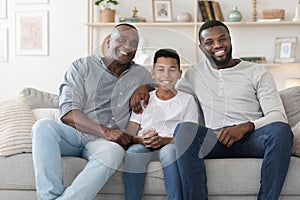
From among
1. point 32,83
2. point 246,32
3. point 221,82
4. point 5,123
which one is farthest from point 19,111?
point 246,32

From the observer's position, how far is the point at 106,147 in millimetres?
2627

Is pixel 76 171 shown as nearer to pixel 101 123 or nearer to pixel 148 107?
pixel 101 123

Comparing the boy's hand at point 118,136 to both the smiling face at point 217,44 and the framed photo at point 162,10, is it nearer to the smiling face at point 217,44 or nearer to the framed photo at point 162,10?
the smiling face at point 217,44

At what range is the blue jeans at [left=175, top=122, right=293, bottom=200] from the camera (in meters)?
2.53

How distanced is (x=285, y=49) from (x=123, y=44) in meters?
2.58

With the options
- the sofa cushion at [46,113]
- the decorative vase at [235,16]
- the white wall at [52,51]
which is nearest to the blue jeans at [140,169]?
the sofa cushion at [46,113]

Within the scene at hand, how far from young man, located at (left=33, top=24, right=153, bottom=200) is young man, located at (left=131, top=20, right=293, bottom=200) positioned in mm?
134

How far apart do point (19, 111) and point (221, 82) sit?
A: 116 cm

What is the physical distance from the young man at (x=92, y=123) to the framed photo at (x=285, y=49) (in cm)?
244

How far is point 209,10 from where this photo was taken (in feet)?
16.4

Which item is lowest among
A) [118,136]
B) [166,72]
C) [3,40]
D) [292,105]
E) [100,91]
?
[118,136]

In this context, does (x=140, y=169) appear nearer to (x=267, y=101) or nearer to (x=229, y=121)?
(x=229, y=121)

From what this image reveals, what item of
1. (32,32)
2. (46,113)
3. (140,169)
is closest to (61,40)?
(32,32)

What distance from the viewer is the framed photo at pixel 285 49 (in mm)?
4902
